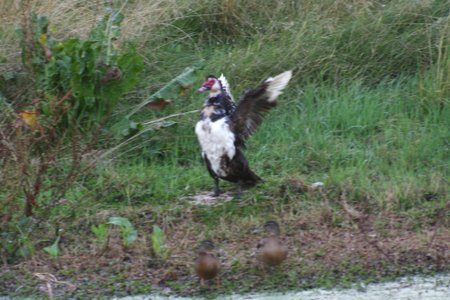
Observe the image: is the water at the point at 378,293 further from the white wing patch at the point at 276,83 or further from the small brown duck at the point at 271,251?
the white wing patch at the point at 276,83

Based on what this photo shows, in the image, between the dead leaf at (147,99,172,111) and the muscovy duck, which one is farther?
the dead leaf at (147,99,172,111)

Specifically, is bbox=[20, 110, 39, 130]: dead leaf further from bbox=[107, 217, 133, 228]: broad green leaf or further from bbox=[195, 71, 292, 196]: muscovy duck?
bbox=[195, 71, 292, 196]: muscovy duck

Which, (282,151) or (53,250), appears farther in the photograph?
(282,151)

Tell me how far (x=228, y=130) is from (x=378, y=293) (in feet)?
4.92

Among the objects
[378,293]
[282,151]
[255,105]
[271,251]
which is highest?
[255,105]

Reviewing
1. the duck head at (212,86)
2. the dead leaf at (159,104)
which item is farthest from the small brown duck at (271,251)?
the dead leaf at (159,104)

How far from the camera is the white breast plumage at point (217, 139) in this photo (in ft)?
20.5

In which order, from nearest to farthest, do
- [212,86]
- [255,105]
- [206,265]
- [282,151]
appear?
[206,265]
[255,105]
[212,86]
[282,151]

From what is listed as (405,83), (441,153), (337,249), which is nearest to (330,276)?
(337,249)

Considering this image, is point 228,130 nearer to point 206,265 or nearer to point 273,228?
point 273,228

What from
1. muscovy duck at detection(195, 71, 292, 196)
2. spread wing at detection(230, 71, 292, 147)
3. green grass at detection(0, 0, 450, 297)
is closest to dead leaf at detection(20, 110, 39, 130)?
green grass at detection(0, 0, 450, 297)

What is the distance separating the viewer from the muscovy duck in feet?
20.4

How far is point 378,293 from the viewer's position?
5371mm

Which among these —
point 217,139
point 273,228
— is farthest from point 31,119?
point 273,228
